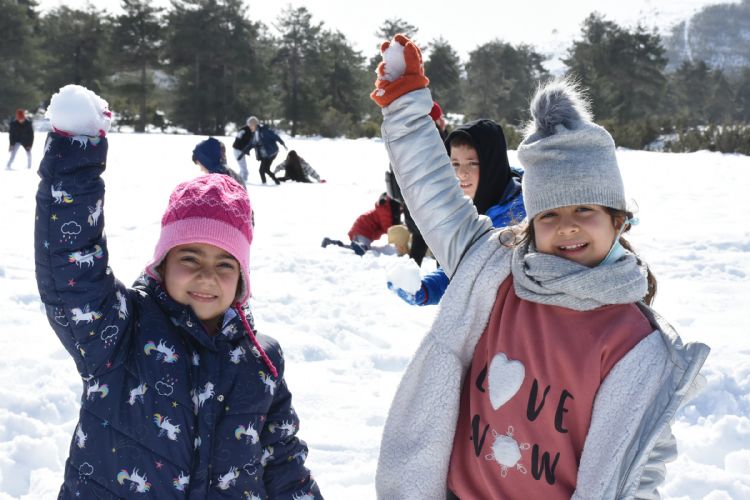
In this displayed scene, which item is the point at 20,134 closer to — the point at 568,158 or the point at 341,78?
the point at 568,158

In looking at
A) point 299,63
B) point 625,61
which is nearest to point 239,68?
point 299,63

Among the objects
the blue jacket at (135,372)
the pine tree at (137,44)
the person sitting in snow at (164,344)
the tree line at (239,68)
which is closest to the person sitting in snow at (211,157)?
the person sitting in snow at (164,344)

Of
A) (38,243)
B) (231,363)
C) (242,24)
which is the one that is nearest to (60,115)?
(38,243)

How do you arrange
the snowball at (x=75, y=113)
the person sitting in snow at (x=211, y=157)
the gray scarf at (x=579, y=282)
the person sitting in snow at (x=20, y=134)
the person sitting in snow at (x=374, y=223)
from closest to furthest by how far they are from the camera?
the snowball at (x=75, y=113), the gray scarf at (x=579, y=282), the person sitting in snow at (x=211, y=157), the person sitting in snow at (x=374, y=223), the person sitting in snow at (x=20, y=134)

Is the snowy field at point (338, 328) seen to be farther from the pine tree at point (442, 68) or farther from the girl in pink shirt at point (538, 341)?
the pine tree at point (442, 68)

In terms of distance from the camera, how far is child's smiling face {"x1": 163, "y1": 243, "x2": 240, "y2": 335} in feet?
5.65

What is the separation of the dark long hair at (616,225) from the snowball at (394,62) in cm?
50

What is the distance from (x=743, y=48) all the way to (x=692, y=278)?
134 meters

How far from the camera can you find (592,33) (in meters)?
40.7

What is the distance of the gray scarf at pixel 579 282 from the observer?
5.16 ft

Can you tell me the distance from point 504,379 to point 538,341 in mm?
121

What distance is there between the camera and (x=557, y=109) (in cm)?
172

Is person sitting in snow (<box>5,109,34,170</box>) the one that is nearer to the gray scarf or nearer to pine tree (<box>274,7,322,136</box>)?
the gray scarf

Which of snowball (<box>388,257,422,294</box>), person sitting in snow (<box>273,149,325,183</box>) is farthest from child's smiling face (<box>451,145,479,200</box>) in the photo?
person sitting in snow (<box>273,149,325,183</box>)
